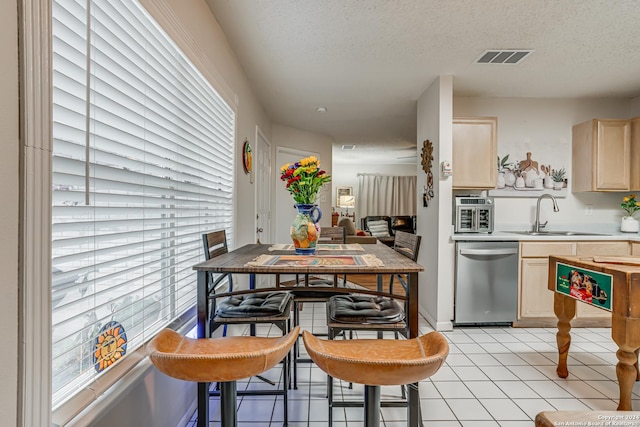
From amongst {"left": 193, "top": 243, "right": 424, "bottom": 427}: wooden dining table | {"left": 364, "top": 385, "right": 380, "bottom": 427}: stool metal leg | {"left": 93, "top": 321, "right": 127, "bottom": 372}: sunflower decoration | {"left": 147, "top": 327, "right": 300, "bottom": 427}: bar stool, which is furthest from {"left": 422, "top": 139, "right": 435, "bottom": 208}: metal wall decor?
{"left": 93, "top": 321, "right": 127, "bottom": 372}: sunflower decoration

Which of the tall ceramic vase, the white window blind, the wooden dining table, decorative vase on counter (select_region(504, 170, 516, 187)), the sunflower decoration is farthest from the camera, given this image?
decorative vase on counter (select_region(504, 170, 516, 187))

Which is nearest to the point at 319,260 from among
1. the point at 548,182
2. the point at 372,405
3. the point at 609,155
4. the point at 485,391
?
the point at 372,405

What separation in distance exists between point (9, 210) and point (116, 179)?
0.46 m

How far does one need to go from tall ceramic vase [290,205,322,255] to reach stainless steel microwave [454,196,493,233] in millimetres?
2041

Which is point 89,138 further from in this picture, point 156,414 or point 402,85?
point 402,85

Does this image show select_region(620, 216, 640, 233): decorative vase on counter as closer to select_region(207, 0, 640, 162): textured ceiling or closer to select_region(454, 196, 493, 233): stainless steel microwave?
select_region(207, 0, 640, 162): textured ceiling

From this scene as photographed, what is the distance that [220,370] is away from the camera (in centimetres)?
98

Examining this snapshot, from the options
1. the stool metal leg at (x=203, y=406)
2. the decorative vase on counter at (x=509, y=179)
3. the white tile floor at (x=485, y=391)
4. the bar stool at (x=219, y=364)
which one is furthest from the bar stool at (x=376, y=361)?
the decorative vase on counter at (x=509, y=179)

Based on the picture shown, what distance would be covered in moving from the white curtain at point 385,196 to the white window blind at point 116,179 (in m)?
7.35

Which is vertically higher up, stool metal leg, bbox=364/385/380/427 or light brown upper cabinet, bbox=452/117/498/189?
light brown upper cabinet, bbox=452/117/498/189

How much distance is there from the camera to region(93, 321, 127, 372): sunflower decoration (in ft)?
3.59

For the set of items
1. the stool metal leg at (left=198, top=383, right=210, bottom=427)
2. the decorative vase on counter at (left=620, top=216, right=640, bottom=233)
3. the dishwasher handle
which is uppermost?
the decorative vase on counter at (left=620, top=216, right=640, bottom=233)

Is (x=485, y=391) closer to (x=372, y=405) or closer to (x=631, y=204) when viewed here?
(x=372, y=405)

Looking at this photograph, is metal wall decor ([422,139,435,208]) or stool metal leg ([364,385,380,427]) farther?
metal wall decor ([422,139,435,208])
